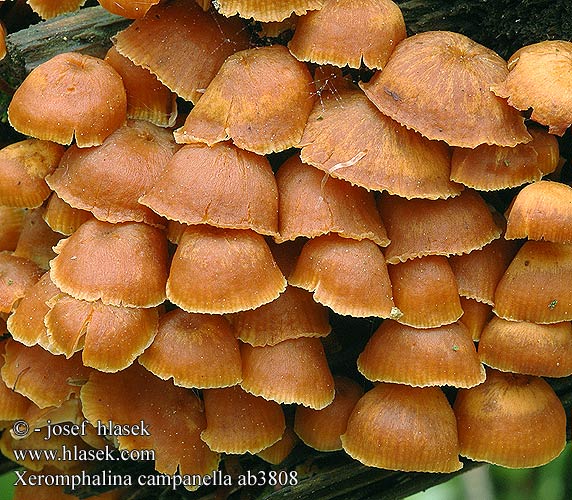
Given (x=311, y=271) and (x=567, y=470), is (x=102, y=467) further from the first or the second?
(x=567, y=470)

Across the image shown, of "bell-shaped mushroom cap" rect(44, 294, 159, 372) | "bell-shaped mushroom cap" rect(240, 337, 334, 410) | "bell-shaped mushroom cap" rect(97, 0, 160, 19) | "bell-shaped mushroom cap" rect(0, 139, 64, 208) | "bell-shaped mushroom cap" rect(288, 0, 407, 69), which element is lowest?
"bell-shaped mushroom cap" rect(240, 337, 334, 410)

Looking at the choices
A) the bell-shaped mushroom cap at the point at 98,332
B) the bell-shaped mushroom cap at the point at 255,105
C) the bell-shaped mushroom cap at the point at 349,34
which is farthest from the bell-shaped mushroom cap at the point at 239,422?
the bell-shaped mushroom cap at the point at 349,34

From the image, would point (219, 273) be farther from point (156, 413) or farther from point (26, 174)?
point (26, 174)

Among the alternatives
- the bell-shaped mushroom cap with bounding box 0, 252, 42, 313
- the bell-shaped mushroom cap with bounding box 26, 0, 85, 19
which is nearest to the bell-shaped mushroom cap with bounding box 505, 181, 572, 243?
the bell-shaped mushroom cap with bounding box 0, 252, 42, 313

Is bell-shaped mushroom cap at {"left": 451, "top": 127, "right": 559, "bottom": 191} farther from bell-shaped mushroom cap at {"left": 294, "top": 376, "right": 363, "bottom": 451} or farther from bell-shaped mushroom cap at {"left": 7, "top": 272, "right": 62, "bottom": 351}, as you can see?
bell-shaped mushroom cap at {"left": 7, "top": 272, "right": 62, "bottom": 351}

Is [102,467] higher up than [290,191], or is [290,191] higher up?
[290,191]

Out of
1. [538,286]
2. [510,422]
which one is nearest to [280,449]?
[510,422]

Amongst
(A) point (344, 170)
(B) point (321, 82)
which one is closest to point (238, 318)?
(A) point (344, 170)
